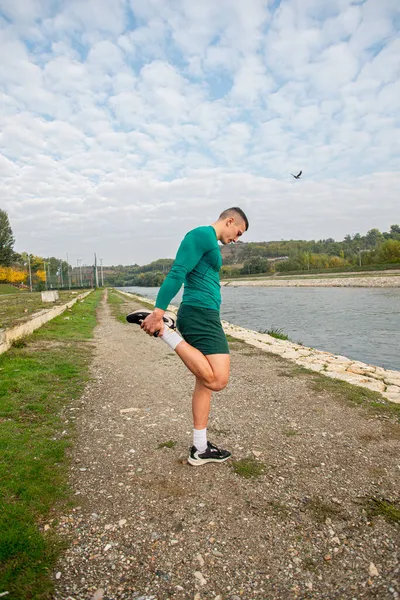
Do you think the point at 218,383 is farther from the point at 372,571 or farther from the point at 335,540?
the point at 372,571

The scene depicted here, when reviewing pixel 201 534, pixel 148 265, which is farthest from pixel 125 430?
pixel 148 265

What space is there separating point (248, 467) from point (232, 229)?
2177 millimetres

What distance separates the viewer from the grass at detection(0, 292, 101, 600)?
2.16m

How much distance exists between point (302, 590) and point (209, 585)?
518 millimetres

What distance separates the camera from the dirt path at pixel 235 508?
2133 millimetres

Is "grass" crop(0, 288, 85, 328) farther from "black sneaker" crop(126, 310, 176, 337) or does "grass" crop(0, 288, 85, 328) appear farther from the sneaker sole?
the sneaker sole

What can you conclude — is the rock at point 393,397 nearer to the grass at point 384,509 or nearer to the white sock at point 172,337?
the grass at point 384,509

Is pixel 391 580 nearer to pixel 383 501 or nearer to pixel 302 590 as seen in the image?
pixel 302 590

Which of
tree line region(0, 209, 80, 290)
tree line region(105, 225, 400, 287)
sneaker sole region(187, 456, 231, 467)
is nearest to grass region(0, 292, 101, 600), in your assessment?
sneaker sole region(187, 456, 231, 467)

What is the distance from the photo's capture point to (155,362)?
856cm

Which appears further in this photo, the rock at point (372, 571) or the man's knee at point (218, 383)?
the man's knee at point (218, 383)

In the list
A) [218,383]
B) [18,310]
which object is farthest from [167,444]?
[18,310]

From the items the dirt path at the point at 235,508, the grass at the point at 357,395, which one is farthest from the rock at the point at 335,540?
the grass at the point at 357,395

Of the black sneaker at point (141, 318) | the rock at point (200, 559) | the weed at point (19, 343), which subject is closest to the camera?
the rock at point (200, 559)
